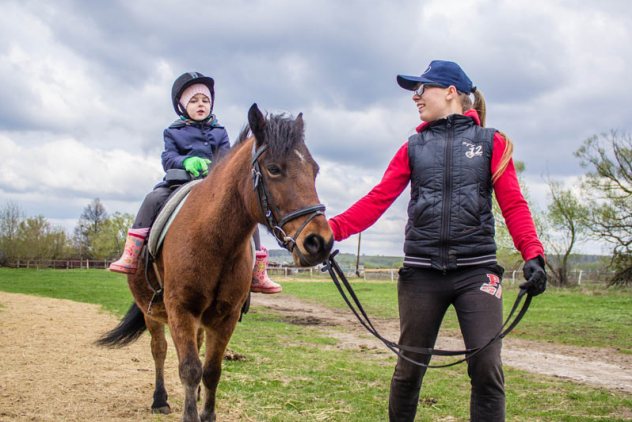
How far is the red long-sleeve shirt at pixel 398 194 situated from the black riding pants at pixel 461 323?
279 millimetres

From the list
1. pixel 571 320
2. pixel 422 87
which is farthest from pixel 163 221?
pixel 571 320

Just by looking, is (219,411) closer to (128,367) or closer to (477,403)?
(128,367)

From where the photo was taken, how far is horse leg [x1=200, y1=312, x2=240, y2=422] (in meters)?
4.58

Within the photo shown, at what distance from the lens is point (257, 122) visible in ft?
12.0

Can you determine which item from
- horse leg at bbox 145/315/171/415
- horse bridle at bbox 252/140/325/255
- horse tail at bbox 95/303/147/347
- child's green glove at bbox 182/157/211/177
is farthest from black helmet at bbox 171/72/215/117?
horse tail at bbox 95/303/147/347

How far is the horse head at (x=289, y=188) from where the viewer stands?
3.08 metres

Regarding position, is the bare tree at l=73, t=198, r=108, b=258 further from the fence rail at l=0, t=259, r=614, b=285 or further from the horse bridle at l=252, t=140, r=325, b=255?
the horse bridle at l=252, t=140, r=325, b=255

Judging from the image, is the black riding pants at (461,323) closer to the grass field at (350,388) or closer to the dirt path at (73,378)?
the grass field at (350,388)

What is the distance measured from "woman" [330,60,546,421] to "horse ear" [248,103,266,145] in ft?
2.46

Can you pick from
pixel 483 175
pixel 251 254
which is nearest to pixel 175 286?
pixel 251 254

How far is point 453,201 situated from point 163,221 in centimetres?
249

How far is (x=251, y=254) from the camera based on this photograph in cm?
466

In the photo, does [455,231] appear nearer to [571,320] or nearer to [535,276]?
[535,276]

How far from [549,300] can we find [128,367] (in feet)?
61.5
